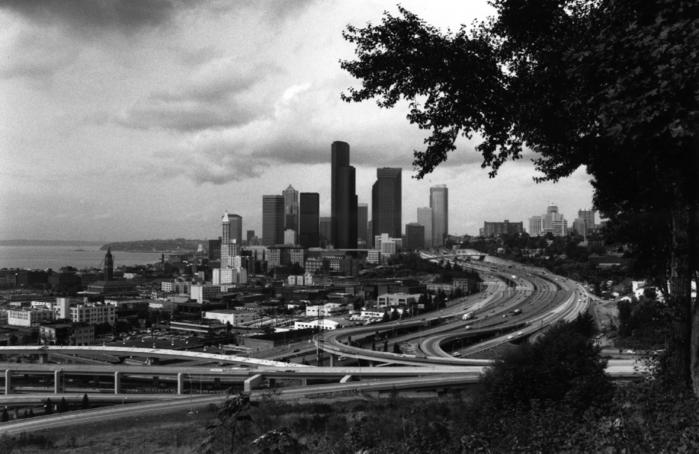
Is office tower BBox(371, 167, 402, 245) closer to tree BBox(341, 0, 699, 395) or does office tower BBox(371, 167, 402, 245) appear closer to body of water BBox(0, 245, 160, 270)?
body of water BBox(0, 245, 160, 270)

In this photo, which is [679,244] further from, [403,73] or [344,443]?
[344,443]

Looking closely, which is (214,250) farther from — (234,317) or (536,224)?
(234,317)

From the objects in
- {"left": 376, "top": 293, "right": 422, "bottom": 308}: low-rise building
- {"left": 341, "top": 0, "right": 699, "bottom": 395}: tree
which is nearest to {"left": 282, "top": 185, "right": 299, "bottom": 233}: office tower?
{"left": 376, "top": 293, "right": 422, "bottom": 308}: low-rise building

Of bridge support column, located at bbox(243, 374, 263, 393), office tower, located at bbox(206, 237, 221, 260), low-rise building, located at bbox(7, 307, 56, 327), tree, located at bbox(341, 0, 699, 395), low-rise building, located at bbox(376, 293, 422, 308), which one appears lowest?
low-rise building, located at bbox(7, 307, 56, 327)

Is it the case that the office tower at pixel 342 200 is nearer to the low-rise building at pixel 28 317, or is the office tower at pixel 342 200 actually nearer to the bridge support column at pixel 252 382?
the low-rise building at pixel 28 317

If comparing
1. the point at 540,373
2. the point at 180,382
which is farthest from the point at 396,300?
the point at 540,373

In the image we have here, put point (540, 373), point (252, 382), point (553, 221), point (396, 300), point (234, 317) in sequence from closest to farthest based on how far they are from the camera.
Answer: point (540, 373) < point (252, 382) < point (234, 317) < point (396, 300) < point (553, 221)
